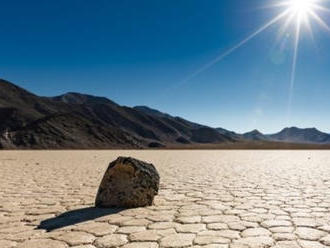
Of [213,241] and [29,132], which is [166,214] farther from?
[29,132]

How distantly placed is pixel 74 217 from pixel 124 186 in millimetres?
877

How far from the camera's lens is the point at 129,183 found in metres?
5.30

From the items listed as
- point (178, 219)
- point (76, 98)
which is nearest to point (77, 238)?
point (178, 219)

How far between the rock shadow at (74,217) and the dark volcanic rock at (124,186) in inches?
6.3

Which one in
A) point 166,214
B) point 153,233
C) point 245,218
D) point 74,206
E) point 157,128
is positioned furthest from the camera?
point 157,128

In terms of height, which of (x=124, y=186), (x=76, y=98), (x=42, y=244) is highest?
(x=76, y=98)

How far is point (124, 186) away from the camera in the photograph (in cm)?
529

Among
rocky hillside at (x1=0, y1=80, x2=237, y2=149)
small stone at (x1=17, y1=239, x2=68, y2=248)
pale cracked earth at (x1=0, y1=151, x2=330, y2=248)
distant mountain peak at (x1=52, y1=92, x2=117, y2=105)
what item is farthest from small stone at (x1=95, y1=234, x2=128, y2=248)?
distant mountain peak at (x1=52, y1=92, x2=117, y2=105)

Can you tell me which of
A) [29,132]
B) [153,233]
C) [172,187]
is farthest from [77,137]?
[153,233]

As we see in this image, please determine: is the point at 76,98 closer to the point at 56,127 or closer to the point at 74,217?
the point at 56,127

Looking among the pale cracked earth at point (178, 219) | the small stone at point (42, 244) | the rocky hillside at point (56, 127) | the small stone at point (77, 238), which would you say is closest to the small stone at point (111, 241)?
the pale cracked earth at point (178, 219)

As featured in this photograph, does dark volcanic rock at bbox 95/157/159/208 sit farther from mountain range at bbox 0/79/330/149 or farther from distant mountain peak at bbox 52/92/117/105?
distant mountain peak at bbox 52/92/117/105

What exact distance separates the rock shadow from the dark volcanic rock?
0.52ft

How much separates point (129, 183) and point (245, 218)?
174 centimetres
